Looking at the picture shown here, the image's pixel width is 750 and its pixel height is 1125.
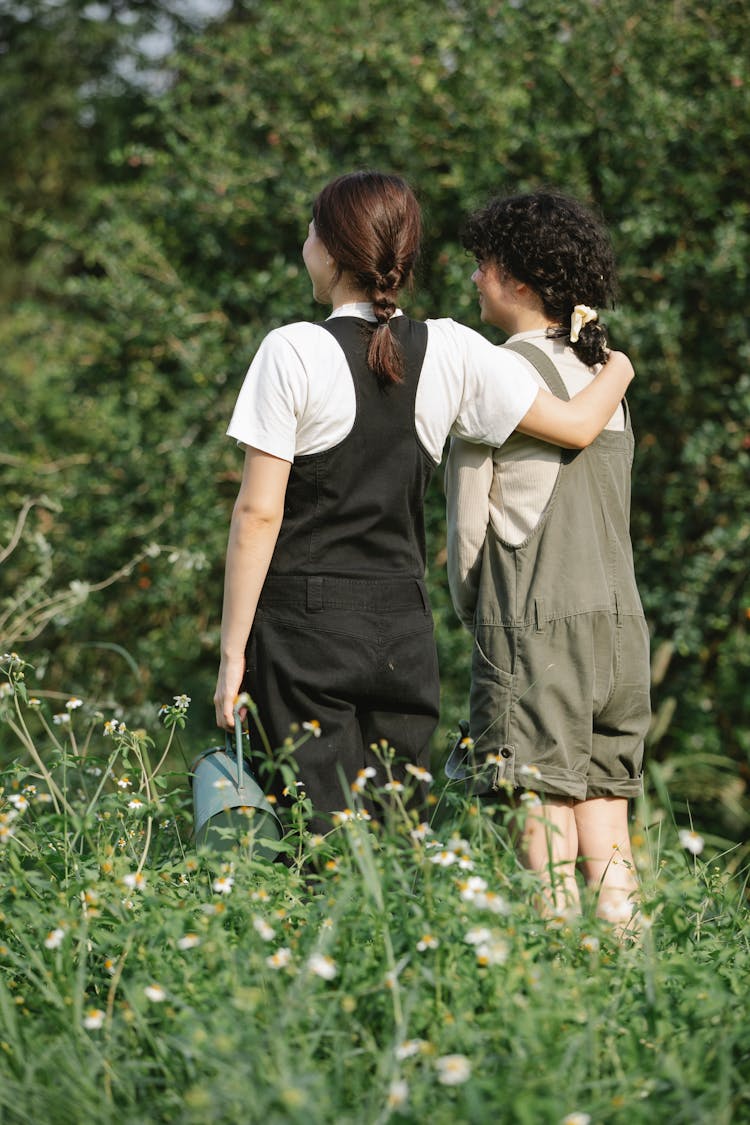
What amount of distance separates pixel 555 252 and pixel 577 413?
368mm

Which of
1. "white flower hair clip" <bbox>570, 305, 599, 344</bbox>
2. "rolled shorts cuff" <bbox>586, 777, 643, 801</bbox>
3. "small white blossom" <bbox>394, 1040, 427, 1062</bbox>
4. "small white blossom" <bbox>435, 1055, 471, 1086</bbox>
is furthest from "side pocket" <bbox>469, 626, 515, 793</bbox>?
"small white blossom" <bbox>435, 1055, 471, 1086</bbox>

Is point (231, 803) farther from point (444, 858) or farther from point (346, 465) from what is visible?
point (346, 465)

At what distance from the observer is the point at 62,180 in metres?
8.43

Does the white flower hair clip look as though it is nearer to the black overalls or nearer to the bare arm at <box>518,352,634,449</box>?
the bare arm at <box>518,352,634,449</box>

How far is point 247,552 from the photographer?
2348 mm

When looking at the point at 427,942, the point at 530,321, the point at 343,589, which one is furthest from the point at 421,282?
the point at 427,942

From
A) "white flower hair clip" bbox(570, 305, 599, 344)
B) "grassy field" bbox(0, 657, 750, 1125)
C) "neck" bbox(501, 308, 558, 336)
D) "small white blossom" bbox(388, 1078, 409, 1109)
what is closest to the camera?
"small white blossom" bbox(388, 1078, 409, 1109)

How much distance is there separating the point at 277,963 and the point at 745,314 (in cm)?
317

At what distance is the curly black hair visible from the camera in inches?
102

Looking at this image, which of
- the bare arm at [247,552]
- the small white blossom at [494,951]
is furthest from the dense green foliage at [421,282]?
the small white blossom at [494,951]

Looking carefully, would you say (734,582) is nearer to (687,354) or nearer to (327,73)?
(687,354)

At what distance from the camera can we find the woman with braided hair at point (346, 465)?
234 centimetres

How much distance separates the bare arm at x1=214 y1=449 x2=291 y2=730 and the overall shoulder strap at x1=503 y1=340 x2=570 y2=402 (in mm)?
594

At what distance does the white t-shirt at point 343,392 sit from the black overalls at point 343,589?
0.03m
